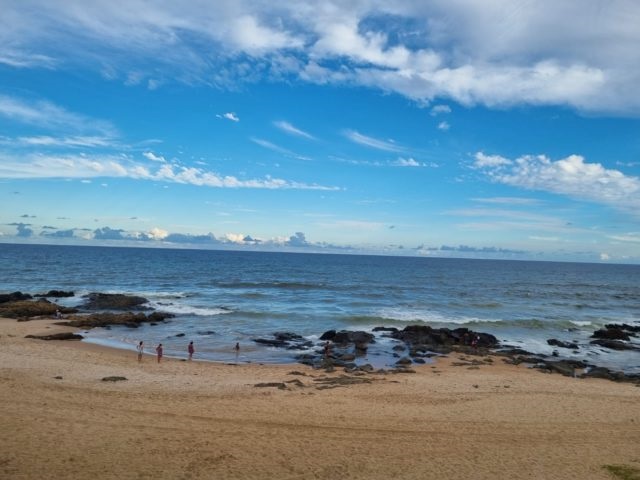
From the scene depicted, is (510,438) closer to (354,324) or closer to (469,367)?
(469,367)

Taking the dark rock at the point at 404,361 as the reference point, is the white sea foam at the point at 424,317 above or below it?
above

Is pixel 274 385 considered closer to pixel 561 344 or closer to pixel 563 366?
pixel 563 366

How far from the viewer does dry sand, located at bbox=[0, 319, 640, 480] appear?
11.8 meters

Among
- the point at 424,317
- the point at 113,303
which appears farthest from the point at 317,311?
the point at 113,303

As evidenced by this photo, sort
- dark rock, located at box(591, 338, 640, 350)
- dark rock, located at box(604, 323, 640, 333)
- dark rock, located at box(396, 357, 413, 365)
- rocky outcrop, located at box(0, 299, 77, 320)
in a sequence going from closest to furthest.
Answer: dark rock, located at box(396, 357, 413, 365), dark rock, located at box(591, 338, 640, 350), rocky outcrop, located at box(0, 299, 77, 320), dark rock, located at box(604, 323, 640, 333)

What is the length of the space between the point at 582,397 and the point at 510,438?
25.5 feet

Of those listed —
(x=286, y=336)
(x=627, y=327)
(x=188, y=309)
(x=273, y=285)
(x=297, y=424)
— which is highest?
(x=297, y=424)

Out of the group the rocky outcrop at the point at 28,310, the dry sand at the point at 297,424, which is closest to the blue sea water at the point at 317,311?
the dry sand at the point at 297,424

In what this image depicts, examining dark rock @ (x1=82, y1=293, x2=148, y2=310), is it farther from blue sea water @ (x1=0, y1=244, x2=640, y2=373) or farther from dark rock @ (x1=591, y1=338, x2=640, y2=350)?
dark rock @ (x1=591, y1=338, x2=640, y2=350)

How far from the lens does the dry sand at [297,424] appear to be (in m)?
11.8

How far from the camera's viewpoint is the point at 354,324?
40969 mm

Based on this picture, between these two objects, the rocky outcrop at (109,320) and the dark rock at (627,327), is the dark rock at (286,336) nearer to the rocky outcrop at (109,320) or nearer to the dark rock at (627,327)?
the rocky outcrop at (109,320)

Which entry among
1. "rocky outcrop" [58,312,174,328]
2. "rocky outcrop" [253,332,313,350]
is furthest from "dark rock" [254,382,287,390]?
"rocky outcrop" [58,312,174,328]

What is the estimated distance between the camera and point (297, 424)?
15.1 meters
